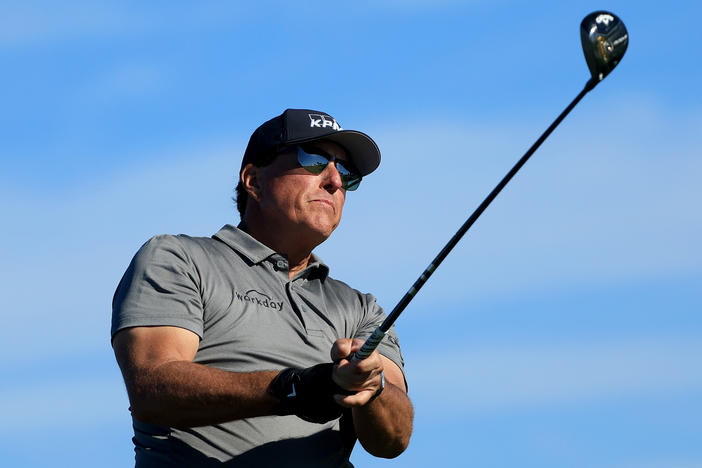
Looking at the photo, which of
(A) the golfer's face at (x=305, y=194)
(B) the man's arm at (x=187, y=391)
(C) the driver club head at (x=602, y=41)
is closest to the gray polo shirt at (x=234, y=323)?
(B) the man's arm at (x=187, y=391)

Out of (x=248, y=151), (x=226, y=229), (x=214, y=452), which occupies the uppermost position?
(x=248, y=151)

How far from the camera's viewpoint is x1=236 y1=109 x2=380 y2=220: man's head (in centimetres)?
820

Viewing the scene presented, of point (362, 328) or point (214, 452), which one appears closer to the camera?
point (214, 452)

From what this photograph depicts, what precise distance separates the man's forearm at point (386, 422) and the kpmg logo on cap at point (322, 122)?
6.13 feet

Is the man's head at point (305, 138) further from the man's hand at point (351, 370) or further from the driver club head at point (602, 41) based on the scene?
the driver club head at point (602, 41)

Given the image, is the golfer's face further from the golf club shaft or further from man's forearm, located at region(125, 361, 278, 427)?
the golf club shaft

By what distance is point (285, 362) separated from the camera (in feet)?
22.8

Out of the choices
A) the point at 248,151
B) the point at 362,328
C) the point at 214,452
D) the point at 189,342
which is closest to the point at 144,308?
the point at 189,342

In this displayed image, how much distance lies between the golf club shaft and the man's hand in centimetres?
6

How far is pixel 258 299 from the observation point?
7.16 metres

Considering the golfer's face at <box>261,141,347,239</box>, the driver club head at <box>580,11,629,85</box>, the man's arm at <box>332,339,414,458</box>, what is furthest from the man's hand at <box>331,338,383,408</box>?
the golfer's face at <box>261,141,347,239</box>

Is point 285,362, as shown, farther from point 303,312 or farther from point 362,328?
point 362,328

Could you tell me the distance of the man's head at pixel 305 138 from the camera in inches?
323

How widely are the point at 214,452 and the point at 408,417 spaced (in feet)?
3.90
